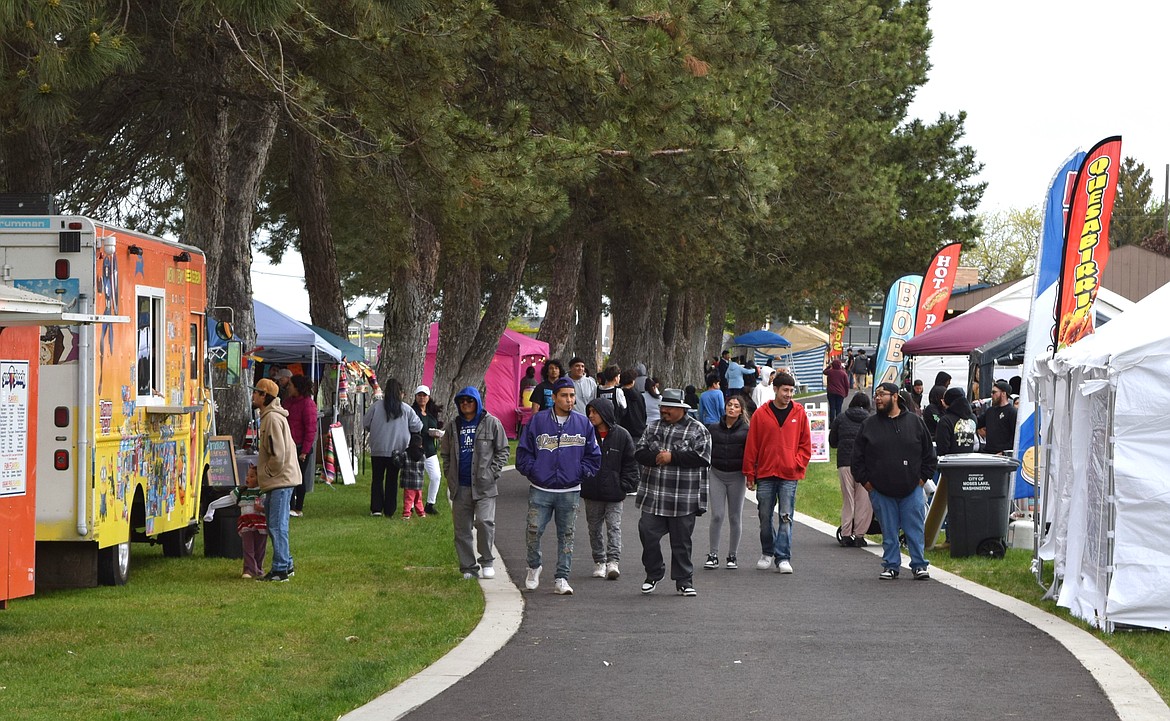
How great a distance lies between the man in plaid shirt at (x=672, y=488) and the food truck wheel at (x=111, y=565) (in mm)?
4334

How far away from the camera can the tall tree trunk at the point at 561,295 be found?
37.2 meters

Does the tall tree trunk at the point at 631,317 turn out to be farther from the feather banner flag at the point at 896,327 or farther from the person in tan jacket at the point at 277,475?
the person in tan jacket at the point at 277,475

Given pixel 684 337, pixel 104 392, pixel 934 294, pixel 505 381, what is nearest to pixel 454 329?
pixel 505 381

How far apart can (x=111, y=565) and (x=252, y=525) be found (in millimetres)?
1296

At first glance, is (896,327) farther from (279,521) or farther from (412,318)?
(279,521)

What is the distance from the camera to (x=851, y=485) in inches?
644

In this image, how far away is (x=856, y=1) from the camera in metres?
38.2

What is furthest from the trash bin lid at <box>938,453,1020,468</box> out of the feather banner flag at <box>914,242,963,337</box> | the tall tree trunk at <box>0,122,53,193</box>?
the feather banner flag at <box>914,242,963,337</box>

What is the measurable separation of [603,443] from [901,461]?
8.67 ft

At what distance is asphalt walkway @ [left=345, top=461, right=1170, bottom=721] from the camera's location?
8.04 meters

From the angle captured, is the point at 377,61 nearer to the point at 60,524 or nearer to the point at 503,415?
the point at 60,524

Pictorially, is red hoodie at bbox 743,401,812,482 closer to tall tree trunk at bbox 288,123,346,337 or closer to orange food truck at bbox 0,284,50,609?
orange food truck at bbox 0,284,50,609

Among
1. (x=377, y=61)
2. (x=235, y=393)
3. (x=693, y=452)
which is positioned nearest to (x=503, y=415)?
(x=235, y=393)

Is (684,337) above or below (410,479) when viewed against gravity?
above
